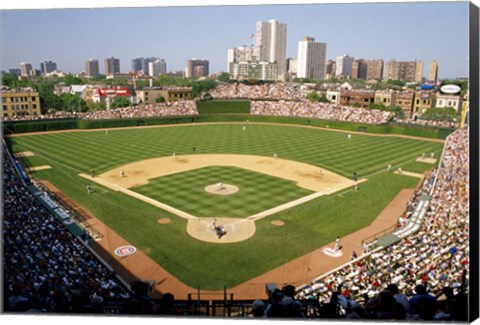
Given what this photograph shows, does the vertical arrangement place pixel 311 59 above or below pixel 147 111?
above

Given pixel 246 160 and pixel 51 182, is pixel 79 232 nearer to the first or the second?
pixel 51 182

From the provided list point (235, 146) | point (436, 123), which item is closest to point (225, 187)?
point (235, 146)

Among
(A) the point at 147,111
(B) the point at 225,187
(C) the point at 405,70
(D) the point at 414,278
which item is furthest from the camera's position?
(C) the point at 405,70

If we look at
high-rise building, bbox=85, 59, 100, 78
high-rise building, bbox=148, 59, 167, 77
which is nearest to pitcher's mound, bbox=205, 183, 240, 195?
high-rise building, bbox=85, 59, 100, 78

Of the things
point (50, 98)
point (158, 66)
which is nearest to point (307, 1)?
point (50, 98)

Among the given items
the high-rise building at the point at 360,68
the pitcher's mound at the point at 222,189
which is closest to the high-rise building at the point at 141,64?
the high-rise building at the point at 360,68

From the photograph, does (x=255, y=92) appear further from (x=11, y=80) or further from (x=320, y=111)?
(x=11, y=80)
